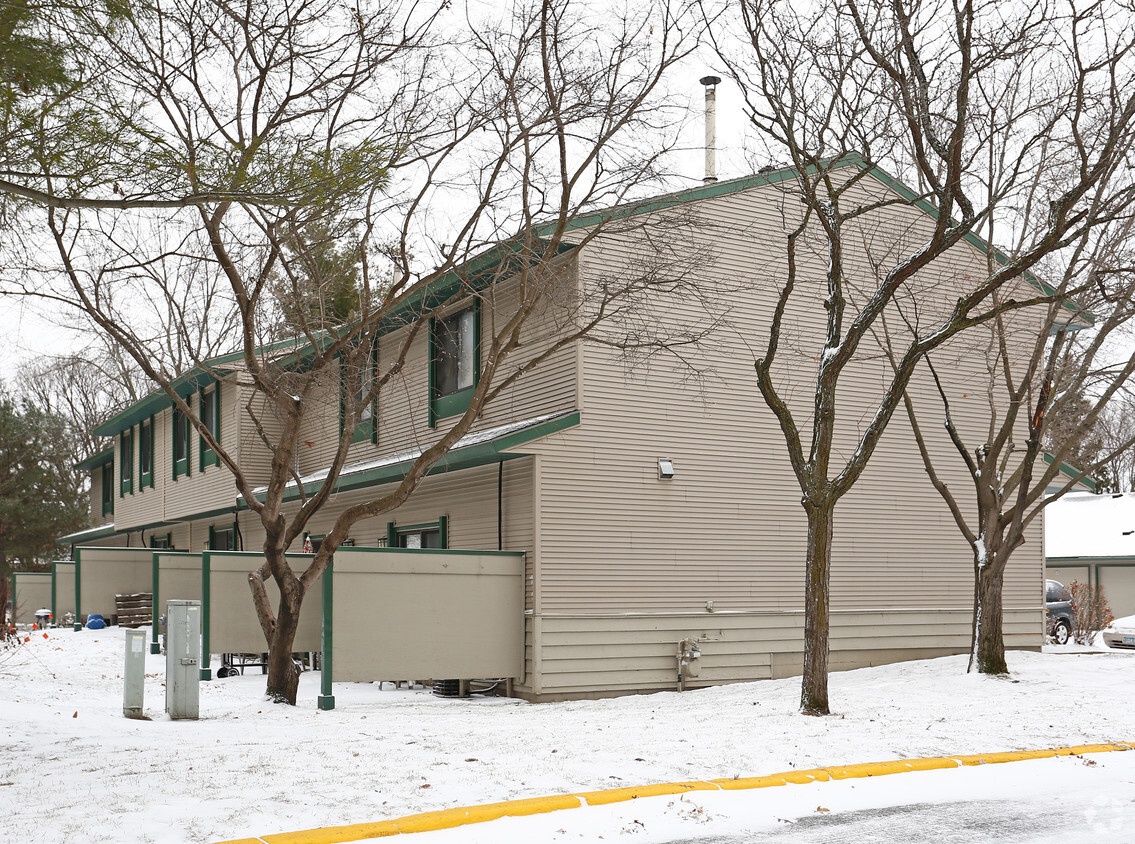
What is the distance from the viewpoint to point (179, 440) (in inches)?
1190

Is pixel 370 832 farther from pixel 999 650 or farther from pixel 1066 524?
pixel 1066 524

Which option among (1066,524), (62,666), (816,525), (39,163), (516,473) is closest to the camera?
(39,163)

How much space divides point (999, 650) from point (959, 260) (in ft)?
25.5

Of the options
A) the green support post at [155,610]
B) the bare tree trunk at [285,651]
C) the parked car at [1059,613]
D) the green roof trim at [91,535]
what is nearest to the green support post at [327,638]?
the bare tree trunk at [285,651]

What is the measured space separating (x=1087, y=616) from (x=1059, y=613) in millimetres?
746

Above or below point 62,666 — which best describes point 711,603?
above

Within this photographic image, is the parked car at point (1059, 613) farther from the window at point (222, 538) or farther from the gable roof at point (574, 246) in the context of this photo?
the window at point (222, 538)

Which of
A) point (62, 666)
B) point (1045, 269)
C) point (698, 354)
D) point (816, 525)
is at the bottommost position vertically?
point (62, 666)

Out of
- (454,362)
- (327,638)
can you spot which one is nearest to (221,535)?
(454,362)

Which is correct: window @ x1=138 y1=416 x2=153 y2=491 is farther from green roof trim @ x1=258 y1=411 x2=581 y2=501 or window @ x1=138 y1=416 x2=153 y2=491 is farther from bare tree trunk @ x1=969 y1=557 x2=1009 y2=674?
bare tree trunk @ x1=969 y1=557 x2=1009 y2=674

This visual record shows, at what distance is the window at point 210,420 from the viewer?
2669cm

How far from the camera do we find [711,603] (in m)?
16.9

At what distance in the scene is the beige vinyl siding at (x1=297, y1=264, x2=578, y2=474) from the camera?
53.5ft

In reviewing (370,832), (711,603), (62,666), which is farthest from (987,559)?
(62,666)
